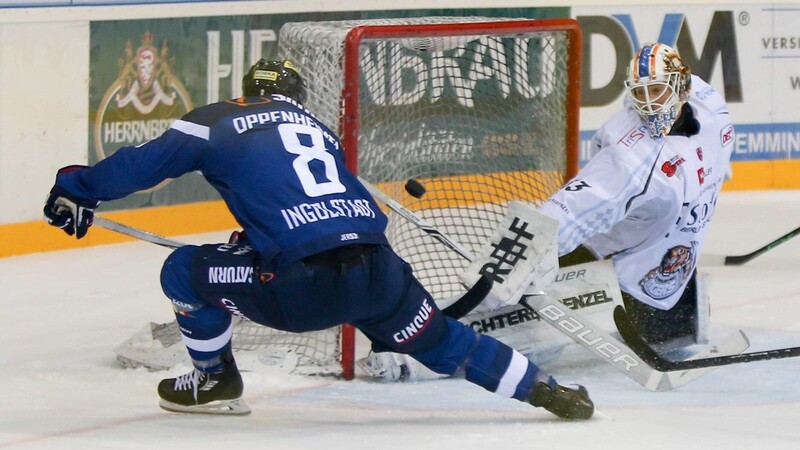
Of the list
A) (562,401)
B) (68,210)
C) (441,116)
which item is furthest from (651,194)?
(68,210)

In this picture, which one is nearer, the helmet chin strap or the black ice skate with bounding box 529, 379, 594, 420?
the black ice skate with bounding box 529, 379, 594, 420

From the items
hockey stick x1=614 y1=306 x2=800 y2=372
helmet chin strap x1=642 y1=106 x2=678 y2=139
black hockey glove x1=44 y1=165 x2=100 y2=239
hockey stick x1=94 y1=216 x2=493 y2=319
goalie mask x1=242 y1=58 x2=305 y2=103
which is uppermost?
goalie mask x1=242 y1=58 x2=305 y2=103

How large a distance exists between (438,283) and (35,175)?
5.99ft

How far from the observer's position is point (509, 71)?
4.99 metres

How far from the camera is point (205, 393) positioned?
12.0 feet


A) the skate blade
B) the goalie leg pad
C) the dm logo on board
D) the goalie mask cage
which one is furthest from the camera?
the dm logo on board

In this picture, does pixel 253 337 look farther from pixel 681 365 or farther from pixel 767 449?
pixel 767 449

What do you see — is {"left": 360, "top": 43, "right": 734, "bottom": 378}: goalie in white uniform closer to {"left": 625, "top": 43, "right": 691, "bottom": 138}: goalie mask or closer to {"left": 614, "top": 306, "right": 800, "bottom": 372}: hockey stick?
{"left": 625, "top": 43, "right": 691, "bottom": 138}: goalie mask

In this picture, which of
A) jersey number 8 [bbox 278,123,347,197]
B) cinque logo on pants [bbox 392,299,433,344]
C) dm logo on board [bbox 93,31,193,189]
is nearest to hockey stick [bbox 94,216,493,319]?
cinque logo on pants [bbox 392,299,433,344]

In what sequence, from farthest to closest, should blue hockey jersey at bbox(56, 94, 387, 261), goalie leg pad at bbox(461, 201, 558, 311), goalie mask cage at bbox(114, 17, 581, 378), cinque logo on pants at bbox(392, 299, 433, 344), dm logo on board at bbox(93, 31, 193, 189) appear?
dm logo on board at bbox(93, 31, 193, 189) < goalie mask cage at bbox(114, 17, 581, 378) < goalie leg pad at bbox(461, 201, 558, 311) < cinque logo on pants at bbox(392, 299, 433, 344) < blue hockey jersey at bbox(56, 94, 387, 261)

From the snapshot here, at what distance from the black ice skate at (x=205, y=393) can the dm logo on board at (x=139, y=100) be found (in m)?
2.53

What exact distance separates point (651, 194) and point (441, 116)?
1.13 meters

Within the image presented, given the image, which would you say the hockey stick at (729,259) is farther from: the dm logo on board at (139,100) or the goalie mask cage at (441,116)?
the dm logo on board at (139,100)

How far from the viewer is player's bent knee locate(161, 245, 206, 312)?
3455mm
